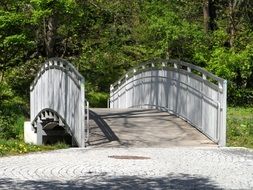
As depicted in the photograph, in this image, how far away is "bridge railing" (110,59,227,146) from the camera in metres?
15.8

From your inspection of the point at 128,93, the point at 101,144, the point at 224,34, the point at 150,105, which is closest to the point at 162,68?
the point at 150,105

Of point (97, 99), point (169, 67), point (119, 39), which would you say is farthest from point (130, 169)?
point (119, 39)

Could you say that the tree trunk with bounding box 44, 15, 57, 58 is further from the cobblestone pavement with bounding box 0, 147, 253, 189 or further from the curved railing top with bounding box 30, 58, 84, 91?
the cobblestone pavement with bounding box 0, 147, 253, 189

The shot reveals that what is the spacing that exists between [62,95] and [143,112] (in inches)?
156

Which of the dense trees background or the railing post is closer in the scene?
the railing post

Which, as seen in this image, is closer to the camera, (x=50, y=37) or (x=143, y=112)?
(x=143, y=112)

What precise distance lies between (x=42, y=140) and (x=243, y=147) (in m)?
7.61

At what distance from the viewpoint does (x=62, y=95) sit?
17.5 m

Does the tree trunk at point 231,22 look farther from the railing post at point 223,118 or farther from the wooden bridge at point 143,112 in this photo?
the railing post at point 223,118

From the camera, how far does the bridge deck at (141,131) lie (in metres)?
15.8

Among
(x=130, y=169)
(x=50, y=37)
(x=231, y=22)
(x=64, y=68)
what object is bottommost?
(x=130, y=169)

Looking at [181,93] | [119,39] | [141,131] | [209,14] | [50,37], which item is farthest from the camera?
[119,39]

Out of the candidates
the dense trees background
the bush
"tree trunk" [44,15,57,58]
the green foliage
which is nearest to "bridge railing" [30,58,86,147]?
the dense trees background

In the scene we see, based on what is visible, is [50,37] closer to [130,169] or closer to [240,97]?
[240,97]
